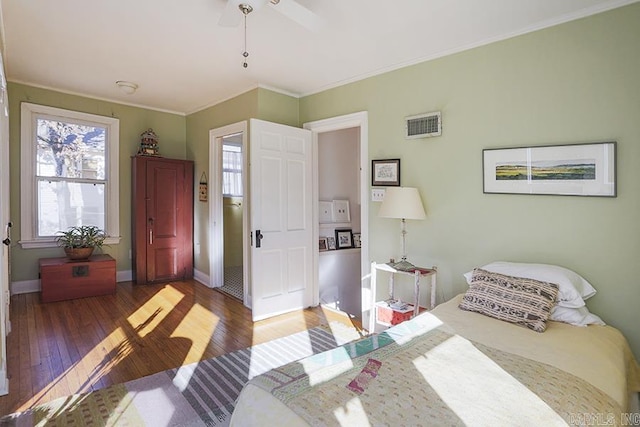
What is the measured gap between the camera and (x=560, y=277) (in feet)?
7.16

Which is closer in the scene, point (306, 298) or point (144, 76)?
point (144, 76)

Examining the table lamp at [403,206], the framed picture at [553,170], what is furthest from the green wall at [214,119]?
the framed picture at [553,170]

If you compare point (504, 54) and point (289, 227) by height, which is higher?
point (504, 54)

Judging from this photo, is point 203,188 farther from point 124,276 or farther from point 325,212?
point 325,212

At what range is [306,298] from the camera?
13.5 ft

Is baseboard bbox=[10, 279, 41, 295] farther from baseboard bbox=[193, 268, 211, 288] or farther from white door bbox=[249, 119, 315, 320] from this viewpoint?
white door bbox=[249, 119, 315, 320]

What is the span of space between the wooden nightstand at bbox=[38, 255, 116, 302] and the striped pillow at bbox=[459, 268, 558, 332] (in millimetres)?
4226

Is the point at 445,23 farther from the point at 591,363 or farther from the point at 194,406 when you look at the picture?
the point at 194,406

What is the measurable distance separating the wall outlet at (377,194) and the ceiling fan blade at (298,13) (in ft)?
5.65

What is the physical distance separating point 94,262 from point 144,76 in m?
2.36

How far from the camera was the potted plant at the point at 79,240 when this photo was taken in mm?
4332

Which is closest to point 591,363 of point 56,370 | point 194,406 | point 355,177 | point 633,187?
point 633,187

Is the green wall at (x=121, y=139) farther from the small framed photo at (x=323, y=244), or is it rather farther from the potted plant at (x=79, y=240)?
the small framed photo at (x=323, y=244)

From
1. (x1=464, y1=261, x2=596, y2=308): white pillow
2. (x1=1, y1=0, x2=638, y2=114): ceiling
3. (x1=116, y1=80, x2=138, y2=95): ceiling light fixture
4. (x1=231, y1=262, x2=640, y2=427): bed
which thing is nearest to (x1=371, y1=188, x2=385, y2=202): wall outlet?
(x1=1, y1=0, x2=638, y2=114): ceiling
